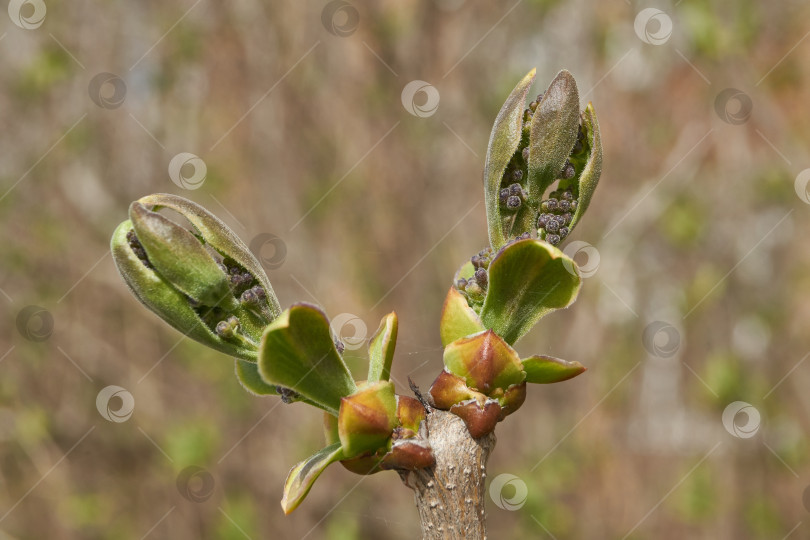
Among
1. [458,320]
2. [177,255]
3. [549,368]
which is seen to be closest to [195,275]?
[177,255]

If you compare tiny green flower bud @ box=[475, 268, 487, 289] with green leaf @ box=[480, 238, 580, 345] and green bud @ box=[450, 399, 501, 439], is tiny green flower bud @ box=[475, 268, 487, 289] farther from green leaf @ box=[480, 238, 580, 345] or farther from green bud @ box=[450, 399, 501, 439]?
green bud @ box=[450, 399, 501, 439]

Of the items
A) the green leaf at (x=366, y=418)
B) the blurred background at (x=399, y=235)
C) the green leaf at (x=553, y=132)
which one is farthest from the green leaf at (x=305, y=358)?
the blurred background at (x=399, y=235)

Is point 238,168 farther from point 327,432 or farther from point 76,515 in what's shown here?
point 327,432

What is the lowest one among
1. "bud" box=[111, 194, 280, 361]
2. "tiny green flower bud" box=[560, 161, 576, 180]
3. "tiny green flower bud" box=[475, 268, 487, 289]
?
"bud" box=[111, 194, 280, 361]

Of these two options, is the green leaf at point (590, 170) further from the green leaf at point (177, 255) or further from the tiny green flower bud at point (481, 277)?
the green leaf at point (177, 255)

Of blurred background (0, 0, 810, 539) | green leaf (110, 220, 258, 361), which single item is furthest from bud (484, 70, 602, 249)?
blurred background (0, 0, 810, 539)

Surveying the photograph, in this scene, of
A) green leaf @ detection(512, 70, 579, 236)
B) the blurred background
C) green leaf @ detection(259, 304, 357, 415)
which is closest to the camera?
green leaf @ detection(259, 304, 357, 415)

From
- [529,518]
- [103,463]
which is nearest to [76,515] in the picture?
[103,463]
